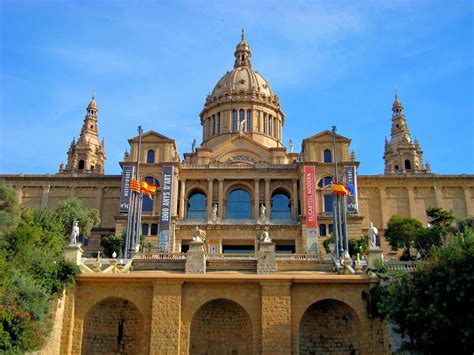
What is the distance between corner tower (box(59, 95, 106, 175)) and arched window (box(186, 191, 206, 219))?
51.9 ft

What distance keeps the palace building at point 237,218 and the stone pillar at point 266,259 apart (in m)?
0.79

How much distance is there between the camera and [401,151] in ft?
244

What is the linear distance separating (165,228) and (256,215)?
1050 cm

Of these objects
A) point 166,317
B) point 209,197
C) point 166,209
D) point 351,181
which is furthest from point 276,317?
point 209,197

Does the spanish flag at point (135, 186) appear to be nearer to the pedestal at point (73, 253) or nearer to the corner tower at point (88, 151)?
the pedestal at point (73, 253)

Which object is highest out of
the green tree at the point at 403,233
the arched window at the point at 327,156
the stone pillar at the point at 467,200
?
the arched window at the point at 327,156

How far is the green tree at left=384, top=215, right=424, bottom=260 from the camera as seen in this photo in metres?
51.7

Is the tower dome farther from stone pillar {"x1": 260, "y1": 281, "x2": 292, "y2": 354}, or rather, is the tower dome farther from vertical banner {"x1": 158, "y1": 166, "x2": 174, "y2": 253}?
stone pillar {"x1": 260, "y1": 281, "x2": 292, "y2": 354}

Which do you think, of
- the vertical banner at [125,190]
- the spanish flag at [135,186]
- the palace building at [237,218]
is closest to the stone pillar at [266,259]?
the palace building at [237,218]

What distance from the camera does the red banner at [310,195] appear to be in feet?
184

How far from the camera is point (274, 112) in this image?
7662 centimetres

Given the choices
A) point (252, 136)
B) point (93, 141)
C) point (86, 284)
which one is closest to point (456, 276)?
point (86, 284)

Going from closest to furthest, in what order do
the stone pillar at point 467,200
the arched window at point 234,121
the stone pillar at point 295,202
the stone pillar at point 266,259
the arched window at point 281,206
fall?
the stone pillar at point 266,259 → the stone pillar at point 295,202 → the arched window at point 281,206 → the stone pillar at point 467,200 → the arched window at point 234,121

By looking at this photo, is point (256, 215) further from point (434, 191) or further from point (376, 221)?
point (434, 191)
